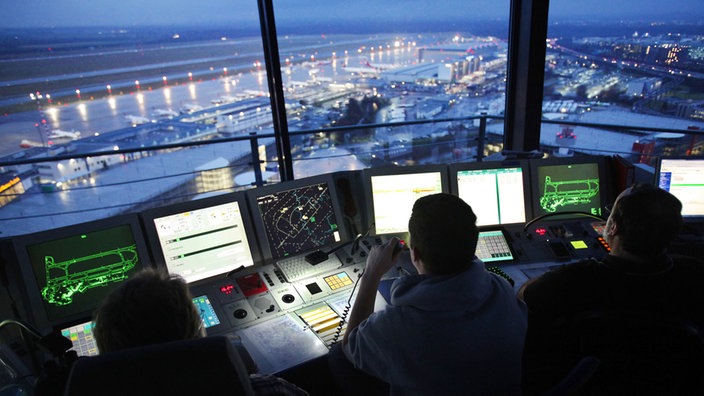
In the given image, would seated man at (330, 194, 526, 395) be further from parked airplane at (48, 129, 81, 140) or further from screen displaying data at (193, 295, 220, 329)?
parked airplane at (48, 129, 81, 140)

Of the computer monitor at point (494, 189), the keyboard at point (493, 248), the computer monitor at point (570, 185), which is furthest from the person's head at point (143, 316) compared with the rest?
the computer monitor at point (570, 185)

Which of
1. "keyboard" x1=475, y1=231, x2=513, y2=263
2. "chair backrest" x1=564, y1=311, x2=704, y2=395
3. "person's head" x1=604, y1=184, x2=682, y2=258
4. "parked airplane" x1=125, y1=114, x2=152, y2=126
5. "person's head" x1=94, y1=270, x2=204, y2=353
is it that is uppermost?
"person's head" x1=94, y1=270, x2=204, y2=353

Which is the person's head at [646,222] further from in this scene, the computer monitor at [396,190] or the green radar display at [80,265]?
the green radar display at [80,265]

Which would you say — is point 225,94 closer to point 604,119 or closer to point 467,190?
point 467,190

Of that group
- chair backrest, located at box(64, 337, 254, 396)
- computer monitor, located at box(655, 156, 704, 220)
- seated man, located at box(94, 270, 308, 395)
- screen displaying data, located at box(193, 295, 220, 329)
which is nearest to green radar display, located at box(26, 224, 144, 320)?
screen displaying data, located at box(193, 295, 220, 329)

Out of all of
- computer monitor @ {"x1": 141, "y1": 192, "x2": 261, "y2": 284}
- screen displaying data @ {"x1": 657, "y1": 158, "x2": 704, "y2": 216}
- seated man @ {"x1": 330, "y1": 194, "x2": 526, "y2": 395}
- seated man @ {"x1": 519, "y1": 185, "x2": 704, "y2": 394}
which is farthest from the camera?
screen displaying data @ {"x1": 657, "y1": 158, "x2": 704, "y2": 216}

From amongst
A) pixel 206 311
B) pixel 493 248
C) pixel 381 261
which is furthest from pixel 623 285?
pixel 206 311

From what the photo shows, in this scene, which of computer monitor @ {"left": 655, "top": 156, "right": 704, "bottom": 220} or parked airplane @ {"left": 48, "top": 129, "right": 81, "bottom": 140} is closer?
computer monitor @ {"left": 655, "top": 156, "right": 704, "bottom": 220}

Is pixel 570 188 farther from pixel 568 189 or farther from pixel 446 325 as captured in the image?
pixel 446 325
